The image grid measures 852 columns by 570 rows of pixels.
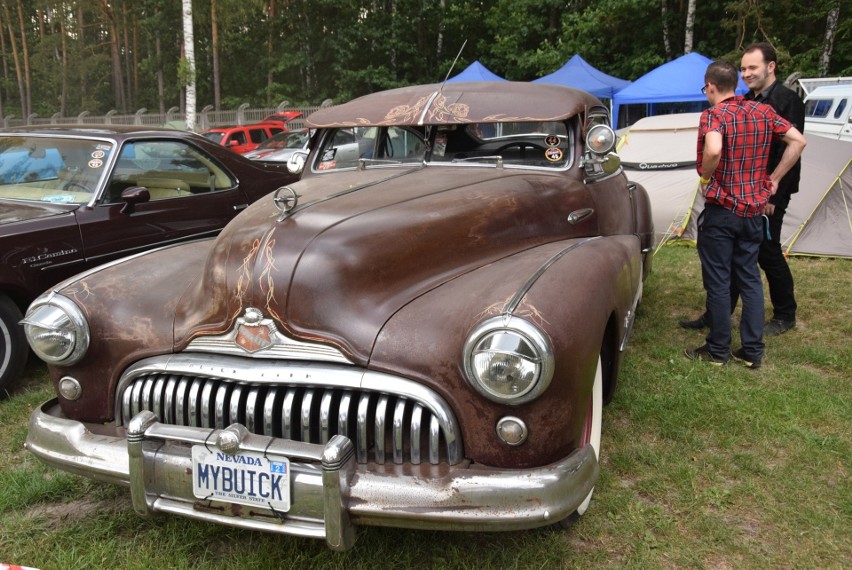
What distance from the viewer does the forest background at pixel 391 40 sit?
18.8 meters

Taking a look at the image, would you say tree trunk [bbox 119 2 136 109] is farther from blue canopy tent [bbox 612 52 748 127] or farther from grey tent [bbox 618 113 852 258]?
grey tent [bbox 618 113 852 258]

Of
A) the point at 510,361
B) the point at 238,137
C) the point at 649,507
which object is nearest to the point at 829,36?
the point at 238,137

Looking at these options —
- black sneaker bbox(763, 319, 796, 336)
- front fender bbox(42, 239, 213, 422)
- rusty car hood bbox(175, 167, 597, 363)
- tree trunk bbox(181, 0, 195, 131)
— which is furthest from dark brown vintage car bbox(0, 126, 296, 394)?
tree trunk bbox(181, 0, 195, 131)

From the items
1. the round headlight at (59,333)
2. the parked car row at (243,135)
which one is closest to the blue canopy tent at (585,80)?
the parked car row at (243,135)

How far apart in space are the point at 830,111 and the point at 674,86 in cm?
315

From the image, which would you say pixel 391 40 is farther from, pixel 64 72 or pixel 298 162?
pixel 64 72

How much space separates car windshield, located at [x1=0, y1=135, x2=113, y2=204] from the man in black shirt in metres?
4.28

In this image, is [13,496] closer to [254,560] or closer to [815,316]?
[254,560]

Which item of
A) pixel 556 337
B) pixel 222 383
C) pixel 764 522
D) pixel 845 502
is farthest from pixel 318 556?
pixel 845 502

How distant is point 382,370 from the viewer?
2.08 metres

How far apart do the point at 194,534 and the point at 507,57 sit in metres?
22.2

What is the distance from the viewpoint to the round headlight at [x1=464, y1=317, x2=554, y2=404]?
76.5 inches

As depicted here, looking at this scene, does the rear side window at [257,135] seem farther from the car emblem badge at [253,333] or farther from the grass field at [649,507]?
the car emblem badge at [253,333]

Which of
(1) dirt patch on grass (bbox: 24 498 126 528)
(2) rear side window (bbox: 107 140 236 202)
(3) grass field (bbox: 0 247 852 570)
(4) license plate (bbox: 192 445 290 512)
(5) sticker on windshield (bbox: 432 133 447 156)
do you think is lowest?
(1) dirt patch on grass (bbox: 24 498 126 528)
